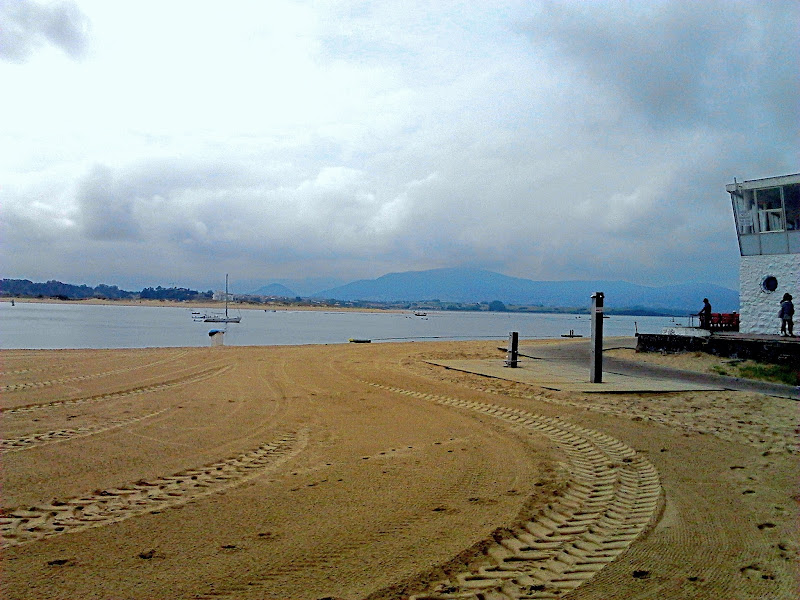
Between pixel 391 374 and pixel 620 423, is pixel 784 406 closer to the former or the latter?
pixel 620 423

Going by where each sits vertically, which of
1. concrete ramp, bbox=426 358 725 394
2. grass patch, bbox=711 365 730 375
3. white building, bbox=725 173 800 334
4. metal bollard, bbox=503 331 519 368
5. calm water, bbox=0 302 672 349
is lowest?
calm water, bbox=0 302 672 349

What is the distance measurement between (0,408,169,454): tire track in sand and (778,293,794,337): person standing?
19154 millimetres

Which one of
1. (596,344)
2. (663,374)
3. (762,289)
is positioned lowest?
(663,374)

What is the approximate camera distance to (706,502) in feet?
17.1

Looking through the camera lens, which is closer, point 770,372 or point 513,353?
point 770,372

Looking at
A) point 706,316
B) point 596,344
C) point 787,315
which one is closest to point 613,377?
point 596,344

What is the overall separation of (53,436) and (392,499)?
14.4ft

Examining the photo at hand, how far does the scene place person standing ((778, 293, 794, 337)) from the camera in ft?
64.4

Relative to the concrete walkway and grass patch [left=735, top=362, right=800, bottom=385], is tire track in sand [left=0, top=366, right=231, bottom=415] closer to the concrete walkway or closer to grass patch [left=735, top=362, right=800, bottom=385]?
the concrete walkway

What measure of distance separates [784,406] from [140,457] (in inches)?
386

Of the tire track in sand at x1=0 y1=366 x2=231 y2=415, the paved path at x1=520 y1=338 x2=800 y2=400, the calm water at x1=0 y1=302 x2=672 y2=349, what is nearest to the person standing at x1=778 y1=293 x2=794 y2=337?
the paved path at x1=520 y1=338 x2=800 y2=400

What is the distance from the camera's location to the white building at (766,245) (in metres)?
20.9

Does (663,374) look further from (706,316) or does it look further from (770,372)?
(706,316)

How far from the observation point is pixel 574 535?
4371 millimetres
